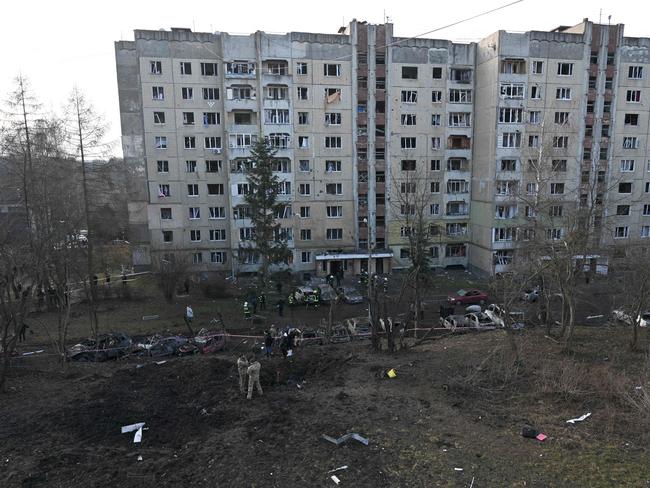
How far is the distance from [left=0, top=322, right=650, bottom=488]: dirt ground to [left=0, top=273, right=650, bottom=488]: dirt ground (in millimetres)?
43

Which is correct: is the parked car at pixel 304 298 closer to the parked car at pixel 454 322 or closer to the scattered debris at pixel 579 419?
the parked car at pixel 454 322

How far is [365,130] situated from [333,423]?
35281 millimetres

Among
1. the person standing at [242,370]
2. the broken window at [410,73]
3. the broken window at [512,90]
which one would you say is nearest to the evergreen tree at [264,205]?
the broken window at [410,73]

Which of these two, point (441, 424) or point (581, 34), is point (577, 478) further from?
point (581, 34)

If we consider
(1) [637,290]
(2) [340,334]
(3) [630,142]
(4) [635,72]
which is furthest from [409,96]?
(1) [637,290]

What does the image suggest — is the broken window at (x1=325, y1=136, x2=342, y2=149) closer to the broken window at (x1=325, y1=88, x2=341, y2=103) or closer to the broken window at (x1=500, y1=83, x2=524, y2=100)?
the broken window at (x1=325, y1=88, x2=341, y2=103)

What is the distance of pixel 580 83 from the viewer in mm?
42125

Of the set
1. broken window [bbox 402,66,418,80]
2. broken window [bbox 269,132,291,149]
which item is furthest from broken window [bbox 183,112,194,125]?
broken window [bbox 402,66,418,80]

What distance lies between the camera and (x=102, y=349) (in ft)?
70.2

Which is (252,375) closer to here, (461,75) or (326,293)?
(326,293)

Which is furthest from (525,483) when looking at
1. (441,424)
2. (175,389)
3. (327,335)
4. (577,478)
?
(327,335)

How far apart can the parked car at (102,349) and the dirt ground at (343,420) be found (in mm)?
2398

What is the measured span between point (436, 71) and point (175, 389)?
3882 cm

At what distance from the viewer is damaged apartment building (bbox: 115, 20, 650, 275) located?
4122 cm
